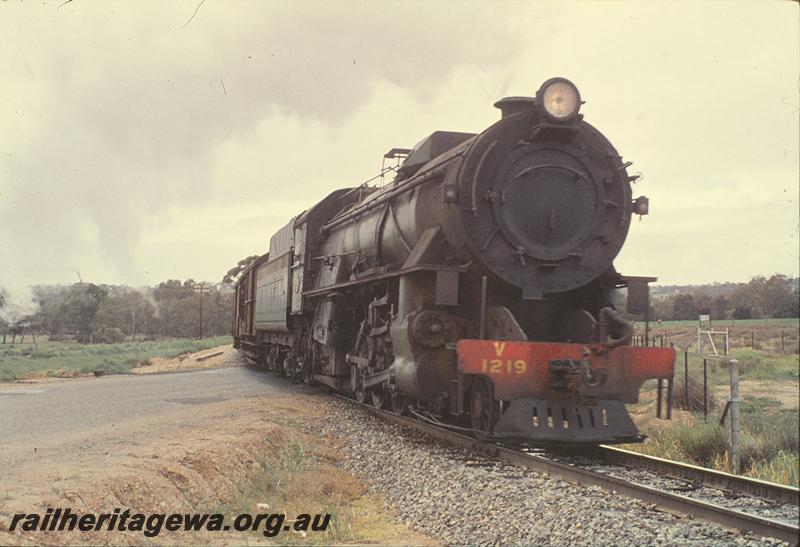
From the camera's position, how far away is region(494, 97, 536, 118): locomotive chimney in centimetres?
885

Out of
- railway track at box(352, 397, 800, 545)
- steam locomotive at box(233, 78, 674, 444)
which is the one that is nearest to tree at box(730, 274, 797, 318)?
steam locomotive at box(233, 78, 674, 444)

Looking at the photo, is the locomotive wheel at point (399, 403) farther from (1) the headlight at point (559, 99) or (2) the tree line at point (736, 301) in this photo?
(1) the headlight at point (559, 99)

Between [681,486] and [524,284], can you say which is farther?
[524,284]

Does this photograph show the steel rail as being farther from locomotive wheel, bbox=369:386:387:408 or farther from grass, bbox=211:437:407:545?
locomotive wheel, bbox=369:386:387:408

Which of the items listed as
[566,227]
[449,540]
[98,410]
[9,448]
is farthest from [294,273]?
[449,540]

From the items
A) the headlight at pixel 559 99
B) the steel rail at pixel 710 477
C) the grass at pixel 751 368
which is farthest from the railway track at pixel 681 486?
the grass at pixel 751 368

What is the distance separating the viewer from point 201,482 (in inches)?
279

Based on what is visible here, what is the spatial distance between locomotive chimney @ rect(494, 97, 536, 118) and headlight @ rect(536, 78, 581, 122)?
0.77ft

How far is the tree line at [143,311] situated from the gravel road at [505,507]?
5690 cm

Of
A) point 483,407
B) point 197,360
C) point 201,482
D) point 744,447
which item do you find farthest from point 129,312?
point 744,447

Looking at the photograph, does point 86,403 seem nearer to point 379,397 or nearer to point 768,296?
point 379,397

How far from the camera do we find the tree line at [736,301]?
762cm

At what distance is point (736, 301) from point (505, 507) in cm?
896

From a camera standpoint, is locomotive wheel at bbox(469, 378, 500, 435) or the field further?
locomotive wheel at bbox(469, 378, 500, 435)
